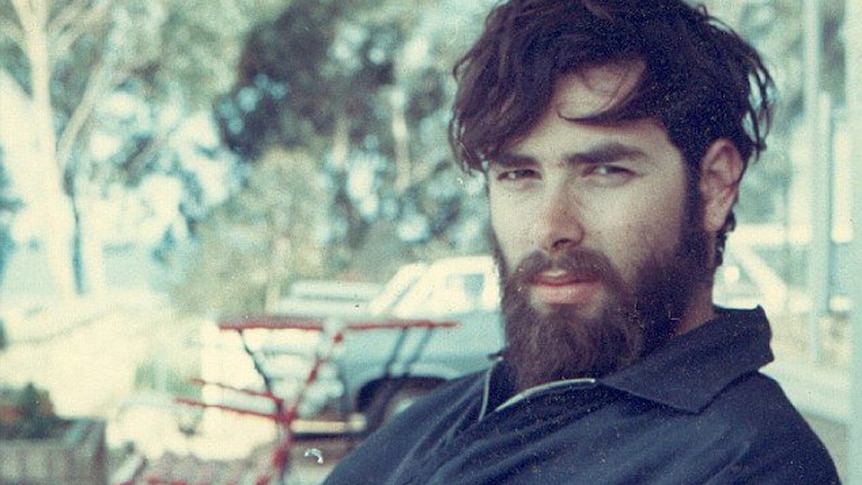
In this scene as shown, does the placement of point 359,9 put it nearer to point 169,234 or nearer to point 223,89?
point 223,89

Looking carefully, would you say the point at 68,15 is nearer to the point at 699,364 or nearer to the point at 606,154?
the point at 606,154

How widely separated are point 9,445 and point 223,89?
3.25 ft

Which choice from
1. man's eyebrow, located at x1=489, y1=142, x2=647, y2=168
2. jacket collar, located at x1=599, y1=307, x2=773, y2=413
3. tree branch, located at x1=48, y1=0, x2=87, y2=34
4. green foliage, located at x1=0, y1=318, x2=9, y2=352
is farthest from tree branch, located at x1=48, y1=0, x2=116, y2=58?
jacket collar, located at x1=599, y1=307, x2=773, y2=413

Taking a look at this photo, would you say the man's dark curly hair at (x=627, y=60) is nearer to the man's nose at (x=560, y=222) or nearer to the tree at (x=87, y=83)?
the man's nose at (x=560, y=222)

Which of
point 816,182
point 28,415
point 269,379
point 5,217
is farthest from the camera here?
point 269,379

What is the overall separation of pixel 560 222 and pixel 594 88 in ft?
0.51

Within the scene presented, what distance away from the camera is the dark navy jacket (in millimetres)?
1044

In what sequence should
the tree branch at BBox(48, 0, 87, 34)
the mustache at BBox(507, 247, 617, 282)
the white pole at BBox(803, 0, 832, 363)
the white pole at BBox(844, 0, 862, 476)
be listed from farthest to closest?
1. the tree branch at BBox(48, 0, 87, 34)
2. the white pole at BBox(803, 0, 832, 363)
3. the white pole at BBox(844, 0, 862, 476)
4. the mustache at BBox(507, 247, 617, 282)

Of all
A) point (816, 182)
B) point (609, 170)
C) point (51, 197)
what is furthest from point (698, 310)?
point (51, 197)

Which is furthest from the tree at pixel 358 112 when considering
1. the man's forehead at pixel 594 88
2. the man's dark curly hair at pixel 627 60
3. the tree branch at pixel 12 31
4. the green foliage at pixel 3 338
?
the man's forehead at pixel 594 88

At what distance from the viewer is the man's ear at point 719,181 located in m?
1.22

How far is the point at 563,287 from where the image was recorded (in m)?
1.18

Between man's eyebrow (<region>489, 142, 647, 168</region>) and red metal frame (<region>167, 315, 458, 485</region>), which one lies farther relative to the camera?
red metal frame (<region>167, 315, 458, 485</region>)

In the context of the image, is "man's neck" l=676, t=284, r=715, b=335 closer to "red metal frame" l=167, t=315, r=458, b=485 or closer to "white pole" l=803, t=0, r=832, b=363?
"white pole" l=803, t=0, r=832, b=363
